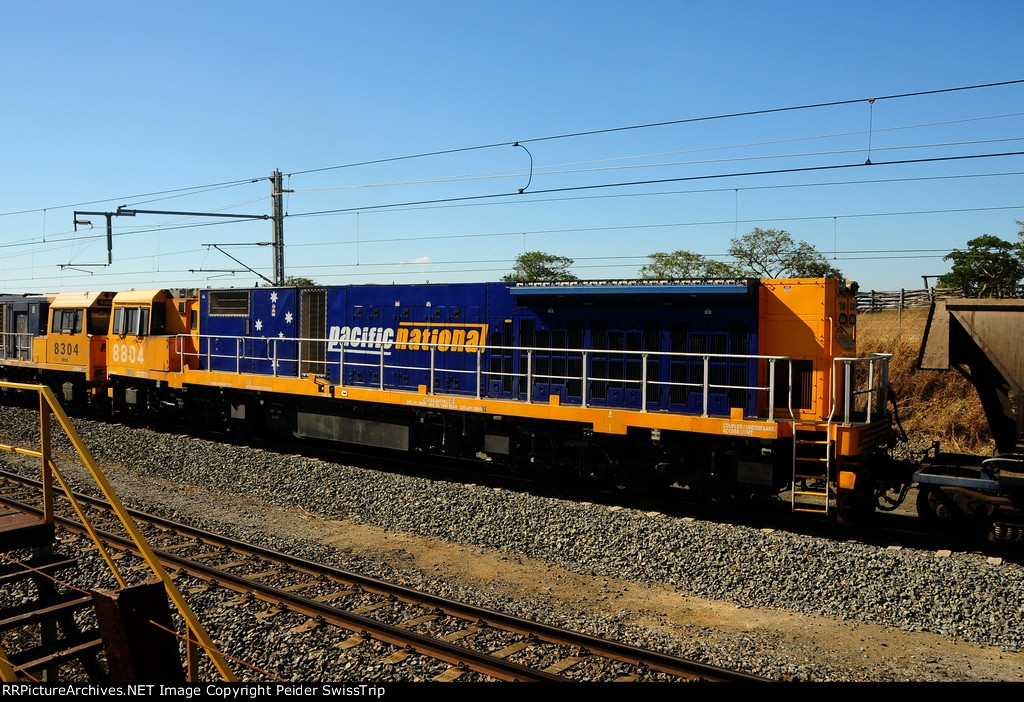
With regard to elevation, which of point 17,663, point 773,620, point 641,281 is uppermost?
point 641,281

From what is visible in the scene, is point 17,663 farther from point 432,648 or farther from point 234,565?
point 234,565

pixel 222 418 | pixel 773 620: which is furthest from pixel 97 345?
pixel 773 620

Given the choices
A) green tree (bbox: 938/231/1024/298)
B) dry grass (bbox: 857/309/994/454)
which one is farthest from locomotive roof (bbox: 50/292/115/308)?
green tree (bbox: 938/231/1024/298)

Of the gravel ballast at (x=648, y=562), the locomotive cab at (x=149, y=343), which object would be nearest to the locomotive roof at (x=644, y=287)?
the gravel ballast at (x=648, y=562)

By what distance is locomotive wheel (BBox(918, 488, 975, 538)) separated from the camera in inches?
392

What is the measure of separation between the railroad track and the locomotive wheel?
540 centimetres

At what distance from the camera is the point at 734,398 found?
11898 millimetres

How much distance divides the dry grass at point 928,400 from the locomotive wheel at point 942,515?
8126 millimetres

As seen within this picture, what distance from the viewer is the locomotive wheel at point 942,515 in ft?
32.6

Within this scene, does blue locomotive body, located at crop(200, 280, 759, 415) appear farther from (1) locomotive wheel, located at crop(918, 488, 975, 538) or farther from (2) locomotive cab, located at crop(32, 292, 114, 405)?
(2) locomotive cab, located at crop(32, 292, 114, 405)

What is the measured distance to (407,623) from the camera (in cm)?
745

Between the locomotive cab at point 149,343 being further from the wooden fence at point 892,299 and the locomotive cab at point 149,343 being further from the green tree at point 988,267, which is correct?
the green tree at point 988,267

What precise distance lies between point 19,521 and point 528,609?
4.91 m

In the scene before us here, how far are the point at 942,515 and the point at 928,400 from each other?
38.2 ft
